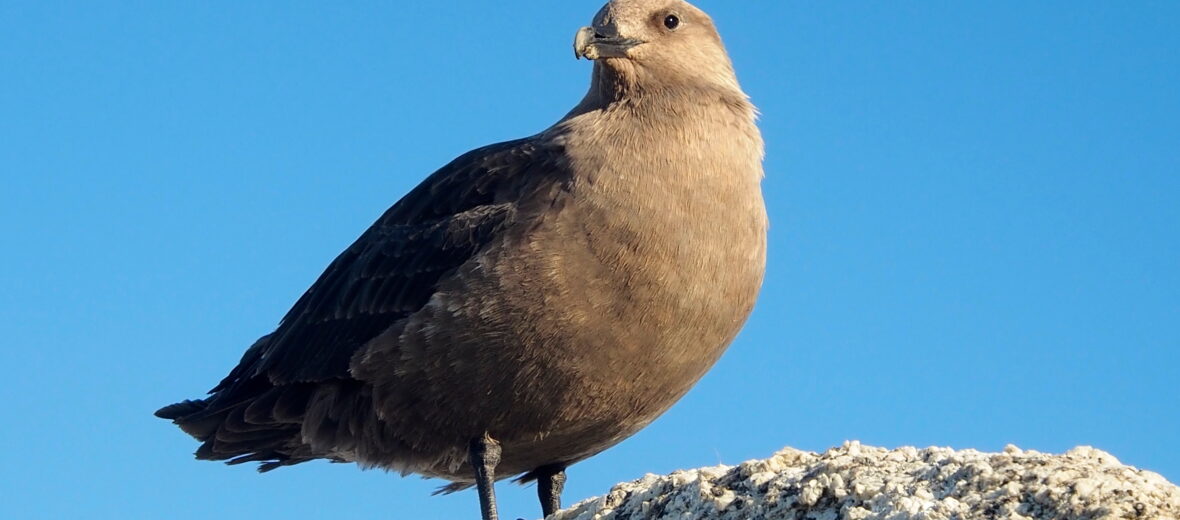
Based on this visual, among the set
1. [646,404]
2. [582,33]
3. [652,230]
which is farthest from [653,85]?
[646,404]

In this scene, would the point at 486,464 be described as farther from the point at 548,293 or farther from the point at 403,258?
the point at 403,258

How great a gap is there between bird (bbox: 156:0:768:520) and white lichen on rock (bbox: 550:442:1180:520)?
1298 mm

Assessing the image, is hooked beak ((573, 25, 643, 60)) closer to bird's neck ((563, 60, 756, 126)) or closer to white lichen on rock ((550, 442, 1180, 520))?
bird's neck ((563, 60, 756, 126))

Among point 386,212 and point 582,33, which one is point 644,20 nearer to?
point 582,33

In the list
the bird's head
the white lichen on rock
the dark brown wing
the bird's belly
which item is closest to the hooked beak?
the bird's head

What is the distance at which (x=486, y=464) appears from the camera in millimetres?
7023

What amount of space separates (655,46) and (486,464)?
2.39m

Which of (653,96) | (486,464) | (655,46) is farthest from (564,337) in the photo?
(655,46)

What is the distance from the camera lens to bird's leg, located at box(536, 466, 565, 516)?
770 centimetres

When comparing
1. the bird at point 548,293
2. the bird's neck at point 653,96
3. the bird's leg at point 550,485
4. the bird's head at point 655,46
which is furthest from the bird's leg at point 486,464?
the bird's head at point 655,46

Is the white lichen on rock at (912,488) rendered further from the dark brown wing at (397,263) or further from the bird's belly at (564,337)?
the dark brown wing at (397,263)

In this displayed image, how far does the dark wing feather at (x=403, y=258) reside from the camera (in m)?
7.18

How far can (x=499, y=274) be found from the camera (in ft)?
22.4

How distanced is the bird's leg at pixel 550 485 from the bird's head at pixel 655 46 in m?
2.09
